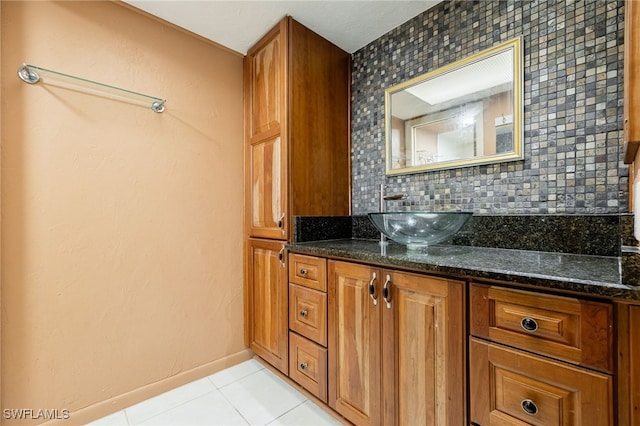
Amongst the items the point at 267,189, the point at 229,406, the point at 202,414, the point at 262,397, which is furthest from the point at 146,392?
the point at 267,189

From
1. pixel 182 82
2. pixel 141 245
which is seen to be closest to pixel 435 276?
pixel 141 245

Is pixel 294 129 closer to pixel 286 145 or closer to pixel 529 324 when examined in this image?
pixel 286 145

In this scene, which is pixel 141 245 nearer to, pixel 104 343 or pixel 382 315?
pixel 104 343

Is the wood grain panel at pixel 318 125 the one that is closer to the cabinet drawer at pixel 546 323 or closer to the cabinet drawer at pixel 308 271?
the cabinet drawer at pixel 308 271

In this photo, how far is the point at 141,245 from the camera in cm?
155

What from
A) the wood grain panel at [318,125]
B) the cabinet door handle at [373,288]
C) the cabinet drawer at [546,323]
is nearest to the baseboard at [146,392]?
the wood grain panel at [318,125]

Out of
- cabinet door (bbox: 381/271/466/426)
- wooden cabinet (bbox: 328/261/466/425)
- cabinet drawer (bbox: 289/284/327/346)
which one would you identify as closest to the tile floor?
wooden cabinet (bbox: 328/261/466/425)

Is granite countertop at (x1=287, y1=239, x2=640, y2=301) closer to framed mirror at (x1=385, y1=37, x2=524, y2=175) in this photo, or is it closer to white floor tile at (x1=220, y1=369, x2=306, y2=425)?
framed mirror at (x1=385, y1=37, x2=524, y2=175)

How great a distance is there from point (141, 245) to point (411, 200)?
1.52m

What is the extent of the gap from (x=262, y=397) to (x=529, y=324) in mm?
1390

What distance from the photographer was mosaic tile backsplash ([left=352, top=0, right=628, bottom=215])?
103 cm

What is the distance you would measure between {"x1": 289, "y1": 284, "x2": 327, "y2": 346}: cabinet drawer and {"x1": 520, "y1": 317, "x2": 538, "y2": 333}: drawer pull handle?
0.78 meters

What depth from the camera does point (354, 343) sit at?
1189 mm

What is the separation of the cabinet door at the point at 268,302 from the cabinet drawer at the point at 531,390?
0.98 meters
